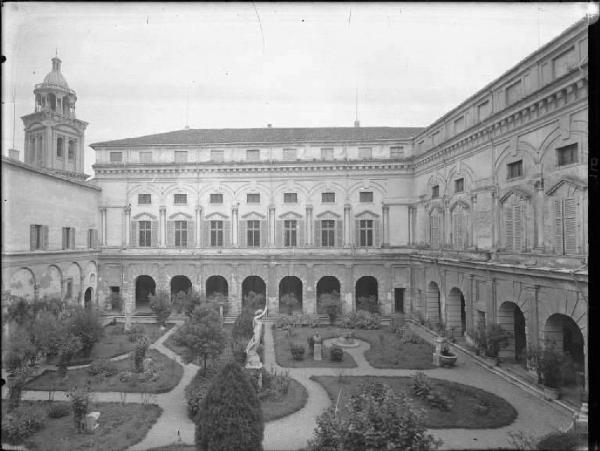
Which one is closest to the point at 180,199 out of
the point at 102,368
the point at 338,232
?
the point at 338,232

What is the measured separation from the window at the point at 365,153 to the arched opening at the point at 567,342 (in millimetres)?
15397

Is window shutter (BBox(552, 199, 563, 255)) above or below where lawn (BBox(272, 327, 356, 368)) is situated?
above

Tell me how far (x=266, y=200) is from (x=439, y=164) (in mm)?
12085

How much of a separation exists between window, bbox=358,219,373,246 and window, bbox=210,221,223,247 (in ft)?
33.5

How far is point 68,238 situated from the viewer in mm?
13195

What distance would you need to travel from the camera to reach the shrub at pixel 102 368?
46.0 ft

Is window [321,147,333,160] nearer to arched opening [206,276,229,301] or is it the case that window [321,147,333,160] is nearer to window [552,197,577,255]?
arched opening [206,276,229,301]

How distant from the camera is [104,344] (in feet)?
56.2

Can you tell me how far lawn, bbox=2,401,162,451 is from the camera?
9.36 metres

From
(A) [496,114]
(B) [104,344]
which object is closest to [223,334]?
(B) [104,344]

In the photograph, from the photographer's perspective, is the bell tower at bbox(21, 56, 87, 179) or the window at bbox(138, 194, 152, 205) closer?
the bell tower at bbox(21, 56, 87, 179)

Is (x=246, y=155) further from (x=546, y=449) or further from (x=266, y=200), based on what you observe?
(x=546, y=449)

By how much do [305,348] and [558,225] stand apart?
41.1 feet

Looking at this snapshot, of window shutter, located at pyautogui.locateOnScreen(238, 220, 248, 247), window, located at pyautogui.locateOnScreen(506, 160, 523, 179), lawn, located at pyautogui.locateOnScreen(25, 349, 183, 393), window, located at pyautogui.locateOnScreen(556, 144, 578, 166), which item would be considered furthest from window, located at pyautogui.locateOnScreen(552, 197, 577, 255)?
window shutter, located at pyautogui.locateOnScreen(238, 220, 248, 247)
